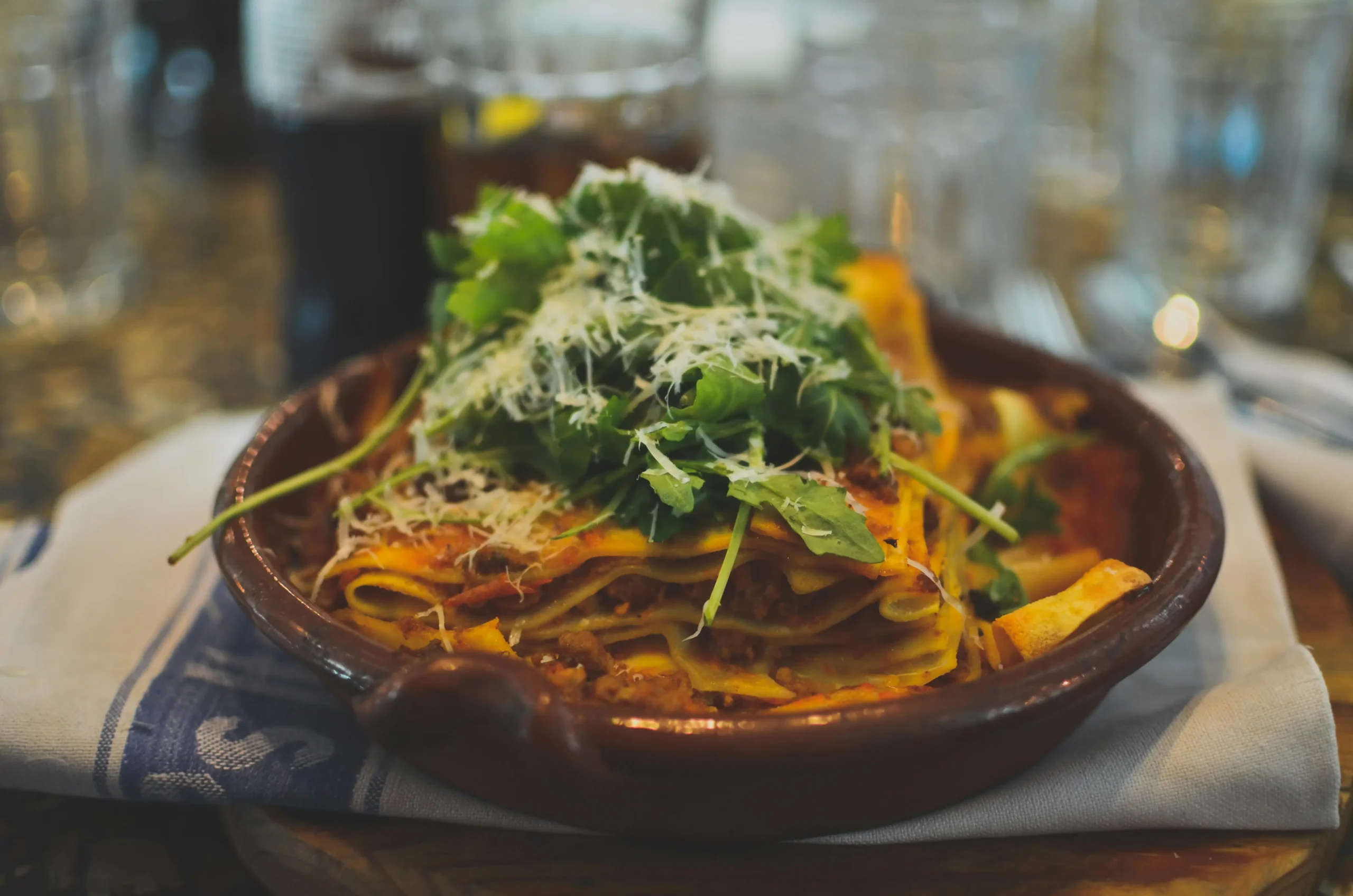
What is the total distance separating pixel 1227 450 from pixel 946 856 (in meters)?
0.84

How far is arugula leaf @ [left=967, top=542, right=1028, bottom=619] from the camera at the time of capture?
1185 mm

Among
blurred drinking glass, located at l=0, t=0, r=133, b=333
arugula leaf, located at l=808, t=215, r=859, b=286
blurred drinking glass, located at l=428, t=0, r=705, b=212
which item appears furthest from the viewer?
blurred drinking glass, located at l=0, t=0, r=133, b=333

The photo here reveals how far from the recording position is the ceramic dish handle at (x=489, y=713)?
2.83 ft

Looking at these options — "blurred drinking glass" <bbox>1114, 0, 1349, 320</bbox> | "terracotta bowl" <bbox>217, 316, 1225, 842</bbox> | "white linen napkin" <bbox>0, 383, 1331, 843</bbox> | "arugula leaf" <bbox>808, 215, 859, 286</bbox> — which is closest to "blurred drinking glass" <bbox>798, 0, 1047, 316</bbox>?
"blurred drinking glass" <bbox>1114, 0, 1349, 320</bbox>

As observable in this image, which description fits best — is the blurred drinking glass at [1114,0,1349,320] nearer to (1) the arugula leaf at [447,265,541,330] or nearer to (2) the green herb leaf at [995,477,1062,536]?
(2) the green herb leaf at [995,477,1062,536]

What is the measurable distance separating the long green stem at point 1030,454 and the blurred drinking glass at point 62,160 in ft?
6.74

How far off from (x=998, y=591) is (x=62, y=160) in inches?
86.3

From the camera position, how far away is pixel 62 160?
2.45m

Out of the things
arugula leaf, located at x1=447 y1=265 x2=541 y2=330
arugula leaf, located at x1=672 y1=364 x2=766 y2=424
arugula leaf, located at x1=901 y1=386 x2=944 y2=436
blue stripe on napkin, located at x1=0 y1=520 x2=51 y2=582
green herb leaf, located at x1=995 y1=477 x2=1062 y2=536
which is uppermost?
arugula leaf, located at x1=447 y1=265 x2=541 y2=330

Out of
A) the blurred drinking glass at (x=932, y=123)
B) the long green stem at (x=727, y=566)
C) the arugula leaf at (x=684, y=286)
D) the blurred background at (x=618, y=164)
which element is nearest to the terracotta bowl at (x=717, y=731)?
the long green stem at (x=727, y=566)

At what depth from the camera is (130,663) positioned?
4.04ft

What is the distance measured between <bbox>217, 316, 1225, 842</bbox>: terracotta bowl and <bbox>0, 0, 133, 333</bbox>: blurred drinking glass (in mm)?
1642

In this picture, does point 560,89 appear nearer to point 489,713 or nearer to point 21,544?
point 21,544

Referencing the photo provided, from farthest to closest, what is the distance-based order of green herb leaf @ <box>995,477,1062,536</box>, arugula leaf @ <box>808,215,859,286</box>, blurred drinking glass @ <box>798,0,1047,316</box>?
blurred drinking glass @ <box>798,0,1047,316</box> → arugula leaf @ <box>808,215,859,286</box> → green herb leaf @ <box>995,477,1062,536</box>
